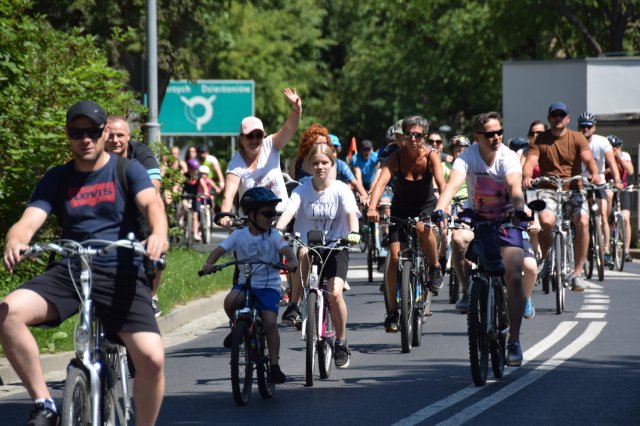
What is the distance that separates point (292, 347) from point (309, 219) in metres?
1.67

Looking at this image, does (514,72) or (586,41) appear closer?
(514,72)

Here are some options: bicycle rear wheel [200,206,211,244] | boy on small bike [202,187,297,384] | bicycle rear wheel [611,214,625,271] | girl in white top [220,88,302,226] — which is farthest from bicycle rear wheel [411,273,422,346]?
bicycle rear wheel [200,206,211,244]

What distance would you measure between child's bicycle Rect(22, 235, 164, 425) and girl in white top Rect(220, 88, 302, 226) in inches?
196

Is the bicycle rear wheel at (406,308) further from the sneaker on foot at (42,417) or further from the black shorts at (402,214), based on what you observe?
the sneaker on foot at (42,417)

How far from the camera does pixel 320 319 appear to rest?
10.2 metres

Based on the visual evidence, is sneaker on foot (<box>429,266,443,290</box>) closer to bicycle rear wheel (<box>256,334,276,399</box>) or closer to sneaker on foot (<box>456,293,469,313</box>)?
sneaker on foot (<box>456,293,469,313</box>)

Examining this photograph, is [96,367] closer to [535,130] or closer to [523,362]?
[523,362]

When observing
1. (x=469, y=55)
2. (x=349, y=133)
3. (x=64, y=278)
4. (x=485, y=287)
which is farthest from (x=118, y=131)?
(x=349, y=133)

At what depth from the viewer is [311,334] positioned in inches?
392

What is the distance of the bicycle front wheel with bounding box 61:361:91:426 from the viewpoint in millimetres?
6324

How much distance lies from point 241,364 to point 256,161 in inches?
127

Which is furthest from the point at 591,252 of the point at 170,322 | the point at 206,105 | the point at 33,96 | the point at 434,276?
the point at 206,105

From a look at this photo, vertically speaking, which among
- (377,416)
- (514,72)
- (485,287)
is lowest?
(377,416)

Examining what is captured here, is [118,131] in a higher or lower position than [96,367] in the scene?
higher
